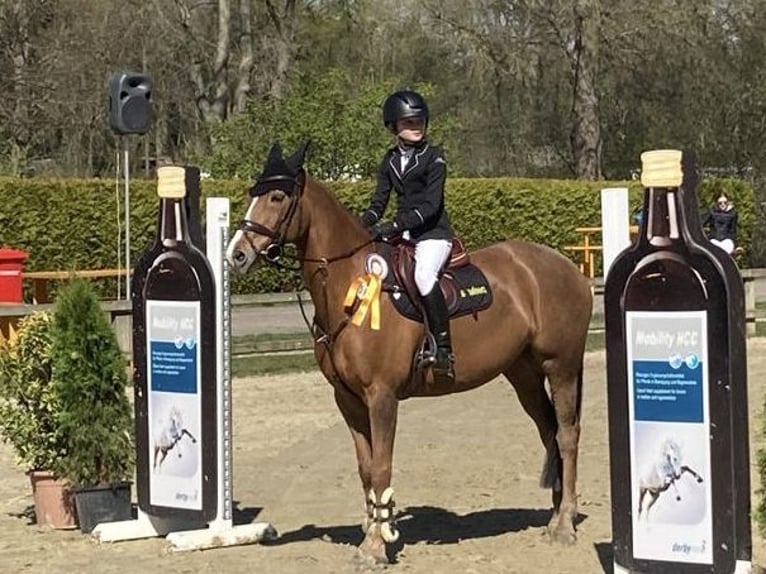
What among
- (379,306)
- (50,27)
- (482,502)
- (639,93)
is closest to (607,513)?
(482,502)

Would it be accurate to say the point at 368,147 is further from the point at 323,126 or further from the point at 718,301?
the point at 718,301

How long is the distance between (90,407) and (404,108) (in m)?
2.78

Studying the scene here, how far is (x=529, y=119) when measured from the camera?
137 feet

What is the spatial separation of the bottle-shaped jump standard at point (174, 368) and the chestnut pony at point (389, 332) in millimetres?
828

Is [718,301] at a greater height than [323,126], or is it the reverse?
[323,126]

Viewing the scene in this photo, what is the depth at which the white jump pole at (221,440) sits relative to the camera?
8016 millimetres

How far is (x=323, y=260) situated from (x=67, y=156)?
1248 inches

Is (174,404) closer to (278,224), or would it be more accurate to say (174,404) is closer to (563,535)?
(278,224)

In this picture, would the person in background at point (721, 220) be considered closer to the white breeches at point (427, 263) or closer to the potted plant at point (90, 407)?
the potted plant at point (90, 407)

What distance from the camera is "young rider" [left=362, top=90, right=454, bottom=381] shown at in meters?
7.42

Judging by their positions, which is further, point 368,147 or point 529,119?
point 529,119

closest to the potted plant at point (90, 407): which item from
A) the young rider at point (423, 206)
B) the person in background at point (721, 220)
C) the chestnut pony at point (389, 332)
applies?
the chestnut pony at point (389, 332)

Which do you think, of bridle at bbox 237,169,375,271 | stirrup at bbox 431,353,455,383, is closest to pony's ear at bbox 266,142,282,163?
bridle at bbox 237,169,375,271

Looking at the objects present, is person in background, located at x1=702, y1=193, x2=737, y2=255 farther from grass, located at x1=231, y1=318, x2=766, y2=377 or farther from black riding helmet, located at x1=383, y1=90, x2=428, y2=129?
black riding helmet, located at x1=383, y1=90, x2=428, y2=129
